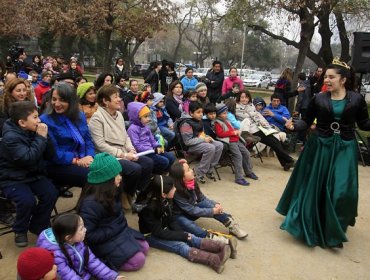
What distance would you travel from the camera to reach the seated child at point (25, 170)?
345cm

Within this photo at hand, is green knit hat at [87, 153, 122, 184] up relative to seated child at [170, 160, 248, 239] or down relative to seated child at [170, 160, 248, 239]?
up

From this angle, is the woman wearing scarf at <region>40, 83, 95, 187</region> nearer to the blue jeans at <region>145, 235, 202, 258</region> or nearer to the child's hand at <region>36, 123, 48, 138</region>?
the child's hand at <region>36, 123, 48, 138</region>

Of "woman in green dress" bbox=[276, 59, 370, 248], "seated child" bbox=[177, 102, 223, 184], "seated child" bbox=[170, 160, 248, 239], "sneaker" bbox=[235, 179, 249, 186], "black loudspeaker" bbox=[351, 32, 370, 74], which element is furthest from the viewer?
"black loudspeaker" bbox=[351, 32, 370, 74]

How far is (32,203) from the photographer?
3.49m

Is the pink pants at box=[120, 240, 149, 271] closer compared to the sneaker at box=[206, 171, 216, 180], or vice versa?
the pink pants at box=[120, 240, 149, 271]

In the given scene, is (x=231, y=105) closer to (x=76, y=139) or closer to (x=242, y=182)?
(x=242, y=182)

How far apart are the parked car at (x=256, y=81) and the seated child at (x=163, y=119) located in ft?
95.9

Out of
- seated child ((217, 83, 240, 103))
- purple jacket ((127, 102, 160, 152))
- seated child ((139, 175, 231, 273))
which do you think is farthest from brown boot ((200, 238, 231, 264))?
seated child ((217, 83, 240, 103))

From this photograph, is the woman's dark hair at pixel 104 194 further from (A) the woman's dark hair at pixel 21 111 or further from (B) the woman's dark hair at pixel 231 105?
(B) the woman's dark hair at pixel 231 105

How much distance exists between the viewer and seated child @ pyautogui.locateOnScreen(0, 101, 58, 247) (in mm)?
3449

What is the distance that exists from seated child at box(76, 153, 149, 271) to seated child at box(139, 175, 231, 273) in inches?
13.9

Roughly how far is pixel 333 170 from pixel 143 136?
7.80ft

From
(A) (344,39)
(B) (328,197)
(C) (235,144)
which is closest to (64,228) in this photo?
(B) (328,197)

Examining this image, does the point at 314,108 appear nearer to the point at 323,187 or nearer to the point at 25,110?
the point at 323,187
